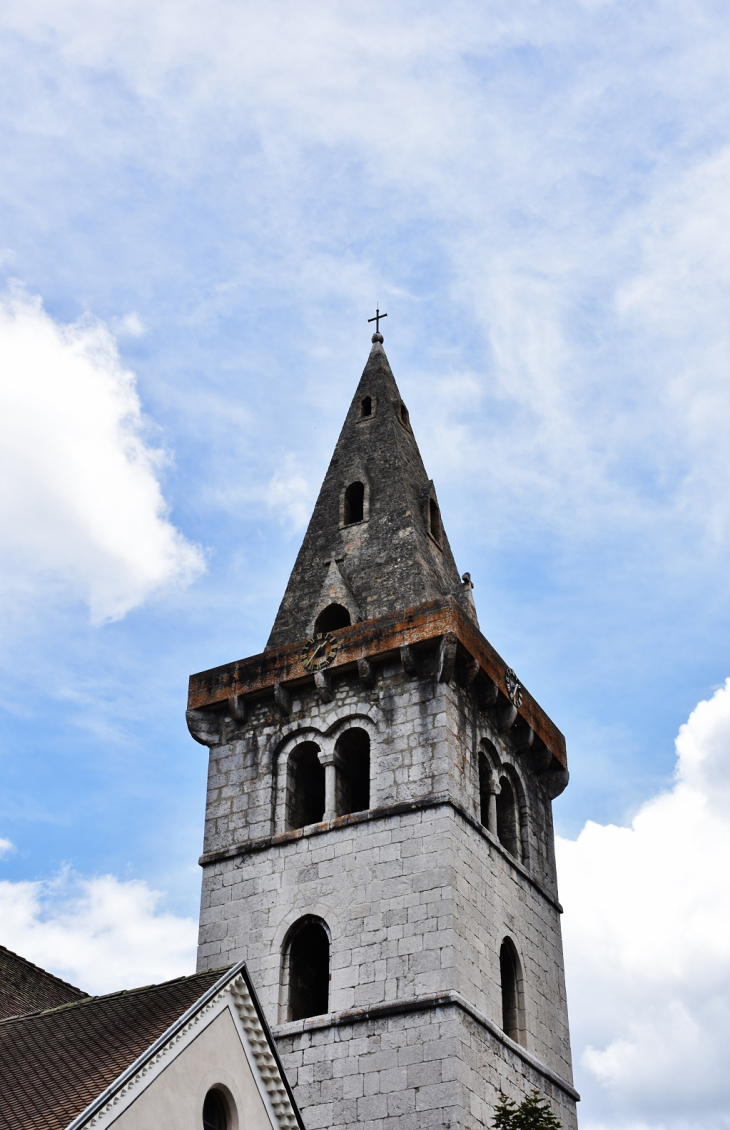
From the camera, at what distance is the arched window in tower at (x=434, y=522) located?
33.7 metres

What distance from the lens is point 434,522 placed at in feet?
111

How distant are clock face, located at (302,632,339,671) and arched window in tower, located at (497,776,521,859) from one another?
423 cm

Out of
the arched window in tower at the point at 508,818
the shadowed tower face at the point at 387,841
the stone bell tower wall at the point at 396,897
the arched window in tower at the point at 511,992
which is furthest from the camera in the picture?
the arched window in tower at the point at 508,818

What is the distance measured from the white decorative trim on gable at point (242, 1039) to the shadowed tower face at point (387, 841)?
217 inches

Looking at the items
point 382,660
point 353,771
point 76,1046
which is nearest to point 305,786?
point 353,771

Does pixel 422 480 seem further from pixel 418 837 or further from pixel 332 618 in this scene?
pixel 418 837

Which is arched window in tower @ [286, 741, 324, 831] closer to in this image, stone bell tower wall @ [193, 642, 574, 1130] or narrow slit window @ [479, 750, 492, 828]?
stone bell tower wall @ [193, 642, 574, 1130]

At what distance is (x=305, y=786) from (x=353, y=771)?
3.28ft

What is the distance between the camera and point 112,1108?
632 inches

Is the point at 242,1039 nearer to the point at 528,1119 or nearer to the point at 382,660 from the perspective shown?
the point at 528,1119

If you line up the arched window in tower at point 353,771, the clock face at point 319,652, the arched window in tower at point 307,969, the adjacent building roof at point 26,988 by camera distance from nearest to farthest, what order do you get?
the adjacent building roof at point 26,988, the arched window in tower at point 307,969, the arched window in tower at point 353,771, the clock face at point 319,652

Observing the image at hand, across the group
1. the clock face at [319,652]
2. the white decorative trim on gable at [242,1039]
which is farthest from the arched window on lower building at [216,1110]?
the clock face at [319,652]

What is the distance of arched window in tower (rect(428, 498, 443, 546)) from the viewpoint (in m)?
33.7

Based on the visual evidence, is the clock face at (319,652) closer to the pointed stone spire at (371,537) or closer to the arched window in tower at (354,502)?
the pointed stone spire at (371,537)
